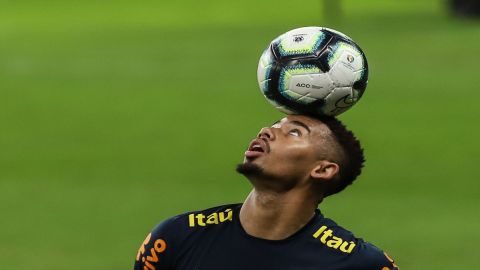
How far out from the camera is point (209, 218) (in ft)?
24.4

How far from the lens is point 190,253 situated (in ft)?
24.0

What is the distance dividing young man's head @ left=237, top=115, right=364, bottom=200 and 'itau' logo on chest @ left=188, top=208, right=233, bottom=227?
31 centimetres

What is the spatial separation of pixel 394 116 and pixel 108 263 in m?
12.9

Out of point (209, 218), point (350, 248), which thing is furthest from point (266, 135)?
point (350, 248)

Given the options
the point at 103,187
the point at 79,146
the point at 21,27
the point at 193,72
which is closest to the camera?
the point at 103,187

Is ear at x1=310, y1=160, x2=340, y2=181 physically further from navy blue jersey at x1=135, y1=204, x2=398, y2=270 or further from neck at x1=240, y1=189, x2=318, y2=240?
navy blue jersey at x1=135, y1=204, x2=398, y2=270

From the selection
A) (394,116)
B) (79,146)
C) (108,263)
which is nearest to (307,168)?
(108,263)

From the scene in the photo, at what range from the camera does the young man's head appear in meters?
7.16

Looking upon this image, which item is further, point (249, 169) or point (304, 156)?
point (304, 156)

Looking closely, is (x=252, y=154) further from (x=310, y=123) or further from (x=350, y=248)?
(x=350, y=248)

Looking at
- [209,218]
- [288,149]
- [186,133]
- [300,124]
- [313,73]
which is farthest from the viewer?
[186,133]

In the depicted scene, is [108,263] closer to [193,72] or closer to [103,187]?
[103,187]

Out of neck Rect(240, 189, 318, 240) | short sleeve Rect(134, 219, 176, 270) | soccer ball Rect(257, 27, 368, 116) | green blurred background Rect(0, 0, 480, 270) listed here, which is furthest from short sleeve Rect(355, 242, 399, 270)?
green blurred background Rect(0, 0, 480, 270)

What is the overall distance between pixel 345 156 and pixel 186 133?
2096cm
